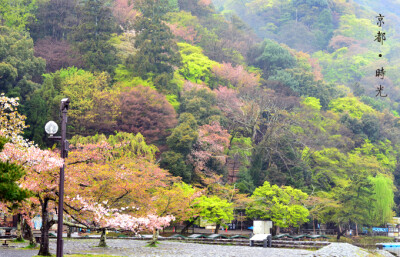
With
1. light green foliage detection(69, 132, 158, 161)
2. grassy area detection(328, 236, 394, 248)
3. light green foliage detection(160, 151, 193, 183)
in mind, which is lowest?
grassy area detection(328, 236, 394, 248)

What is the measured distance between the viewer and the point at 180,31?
62031mm

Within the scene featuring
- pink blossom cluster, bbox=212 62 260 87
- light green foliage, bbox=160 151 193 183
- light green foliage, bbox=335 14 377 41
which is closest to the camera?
light green foliage, bbox=160 151 193 183

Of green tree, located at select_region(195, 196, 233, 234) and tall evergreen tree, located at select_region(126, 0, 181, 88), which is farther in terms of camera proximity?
tall evergreen tree, located at select_region(126, 0, 181, 88)

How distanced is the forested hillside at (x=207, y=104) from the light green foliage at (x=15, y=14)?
0.10 meters

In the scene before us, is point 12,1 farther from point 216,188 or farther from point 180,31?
point 216,188

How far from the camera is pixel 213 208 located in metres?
35.5

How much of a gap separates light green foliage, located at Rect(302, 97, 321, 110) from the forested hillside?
24 centimetres

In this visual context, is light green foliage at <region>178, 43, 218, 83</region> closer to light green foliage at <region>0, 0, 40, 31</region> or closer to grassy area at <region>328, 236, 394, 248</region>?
light green foliage at <region>0, 0, 40, 31</region>

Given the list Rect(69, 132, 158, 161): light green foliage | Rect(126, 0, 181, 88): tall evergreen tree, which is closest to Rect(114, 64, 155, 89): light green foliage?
Rect(126, 0, 181, 88): tall evergreen tree

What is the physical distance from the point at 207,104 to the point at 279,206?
505 inches

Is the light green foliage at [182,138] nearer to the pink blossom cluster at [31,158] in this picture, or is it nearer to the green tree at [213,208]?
the green tree at [213,208]

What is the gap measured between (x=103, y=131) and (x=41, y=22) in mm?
17075

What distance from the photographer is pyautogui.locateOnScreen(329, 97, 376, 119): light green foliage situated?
192 feet

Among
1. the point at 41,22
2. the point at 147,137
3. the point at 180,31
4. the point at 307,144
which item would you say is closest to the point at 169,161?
the point at 147,137
